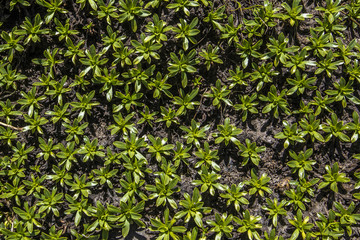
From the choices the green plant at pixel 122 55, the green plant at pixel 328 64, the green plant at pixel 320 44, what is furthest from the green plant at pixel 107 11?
the green plant at pixel 328 64

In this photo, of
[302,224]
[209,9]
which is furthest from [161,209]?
[209,9]

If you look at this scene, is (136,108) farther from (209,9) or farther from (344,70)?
(344,70)

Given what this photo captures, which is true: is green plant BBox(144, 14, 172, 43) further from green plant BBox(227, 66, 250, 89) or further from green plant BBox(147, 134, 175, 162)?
green plant BBox(147, 134, 175, 162)

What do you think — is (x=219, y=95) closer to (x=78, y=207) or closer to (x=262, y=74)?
(x=262, y=74)

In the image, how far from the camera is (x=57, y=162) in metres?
2.91

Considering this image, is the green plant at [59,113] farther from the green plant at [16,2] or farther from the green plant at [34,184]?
the green plant at [16,2]

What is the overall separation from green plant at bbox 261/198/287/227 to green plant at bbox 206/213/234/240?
320 mm

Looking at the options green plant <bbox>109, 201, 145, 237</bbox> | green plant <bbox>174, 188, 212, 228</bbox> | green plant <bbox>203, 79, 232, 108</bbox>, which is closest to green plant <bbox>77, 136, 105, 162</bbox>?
green plant <bbox>109, 201, 145, 237</bbox>

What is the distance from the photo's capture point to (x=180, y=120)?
2922 millimetres

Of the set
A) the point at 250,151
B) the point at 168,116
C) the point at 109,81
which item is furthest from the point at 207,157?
the point at 109,81

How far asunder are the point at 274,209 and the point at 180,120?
1073 millimetres

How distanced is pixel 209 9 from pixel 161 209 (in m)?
1.76

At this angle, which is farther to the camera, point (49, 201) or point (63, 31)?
point (63, 31)

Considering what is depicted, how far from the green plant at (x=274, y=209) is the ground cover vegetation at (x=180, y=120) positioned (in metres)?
0.02
